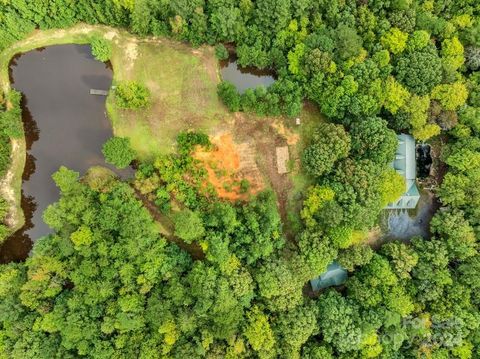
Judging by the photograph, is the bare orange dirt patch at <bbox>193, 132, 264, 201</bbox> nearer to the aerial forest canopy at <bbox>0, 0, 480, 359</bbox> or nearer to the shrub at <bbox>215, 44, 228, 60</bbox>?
the aerial forest canopy at <bbox>0, 0, 480, 359</bbox>

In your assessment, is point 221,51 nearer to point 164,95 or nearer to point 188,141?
point 164,95

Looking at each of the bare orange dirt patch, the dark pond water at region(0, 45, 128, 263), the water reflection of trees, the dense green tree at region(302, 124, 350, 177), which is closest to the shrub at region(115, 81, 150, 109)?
the dark pond water at region(0, 45, 128, 263)

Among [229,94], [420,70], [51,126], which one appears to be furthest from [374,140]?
[51,126]

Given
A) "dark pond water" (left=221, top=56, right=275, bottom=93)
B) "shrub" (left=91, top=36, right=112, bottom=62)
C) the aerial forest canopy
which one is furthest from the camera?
"dark pond water" (left=221, top=56, right=275, bottom=93)

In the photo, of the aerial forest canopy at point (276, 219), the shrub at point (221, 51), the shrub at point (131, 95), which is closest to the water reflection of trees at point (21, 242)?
the aerial forest canopy at point (276, 219)

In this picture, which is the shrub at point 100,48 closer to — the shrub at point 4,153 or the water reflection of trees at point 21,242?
the shrub at point 4,153

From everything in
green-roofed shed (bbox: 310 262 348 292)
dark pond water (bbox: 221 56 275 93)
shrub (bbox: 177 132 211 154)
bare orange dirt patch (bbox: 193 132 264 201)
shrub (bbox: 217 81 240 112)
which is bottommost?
green-roofed shed (bbox: 310 262 348 292)
